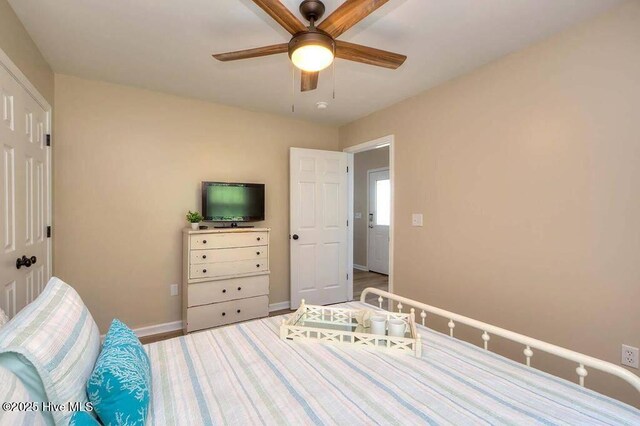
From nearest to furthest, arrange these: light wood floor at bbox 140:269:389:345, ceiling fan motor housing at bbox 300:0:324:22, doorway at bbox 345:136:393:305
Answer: ceiling fan motor housing at bbox 300:0:324:22 → light wood floor at bbox 140:269:389:345 → doorway at bbox 345:136:393:305

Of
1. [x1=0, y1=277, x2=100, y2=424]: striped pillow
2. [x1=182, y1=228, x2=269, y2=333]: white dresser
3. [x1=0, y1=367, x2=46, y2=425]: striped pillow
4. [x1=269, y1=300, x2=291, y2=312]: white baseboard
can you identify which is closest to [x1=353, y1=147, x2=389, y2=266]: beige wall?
[x1=269, y1=300, x2=291, y2=312]: white baseboard

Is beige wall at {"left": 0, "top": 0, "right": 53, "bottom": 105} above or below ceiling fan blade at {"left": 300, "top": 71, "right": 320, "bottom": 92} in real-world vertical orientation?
above

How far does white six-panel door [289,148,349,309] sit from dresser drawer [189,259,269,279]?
594 mm

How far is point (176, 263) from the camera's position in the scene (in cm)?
312

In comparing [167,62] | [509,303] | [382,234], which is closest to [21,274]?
[167,62]

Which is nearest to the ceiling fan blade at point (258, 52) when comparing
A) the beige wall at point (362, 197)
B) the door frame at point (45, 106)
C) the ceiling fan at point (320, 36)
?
the ceiling fan at point (320, 36)

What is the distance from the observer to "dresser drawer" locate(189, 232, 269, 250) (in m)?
2.85

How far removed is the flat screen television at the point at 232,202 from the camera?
312 cm

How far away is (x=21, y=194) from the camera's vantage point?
1884mm

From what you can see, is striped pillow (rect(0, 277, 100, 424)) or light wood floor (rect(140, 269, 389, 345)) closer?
striped pillow (rect(0, 277, 100, 424))

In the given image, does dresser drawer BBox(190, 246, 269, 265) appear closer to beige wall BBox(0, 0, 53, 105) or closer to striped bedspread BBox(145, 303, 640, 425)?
striped bedspread BBox(145, 303, 640, 425)

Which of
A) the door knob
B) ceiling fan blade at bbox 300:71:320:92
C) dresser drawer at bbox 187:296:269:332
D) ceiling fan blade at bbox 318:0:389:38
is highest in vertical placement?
ceiling fan blade at bbox 318:0:389:38

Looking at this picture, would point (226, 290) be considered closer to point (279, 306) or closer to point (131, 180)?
point (279, 306)

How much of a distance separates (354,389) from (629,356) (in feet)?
5.81
